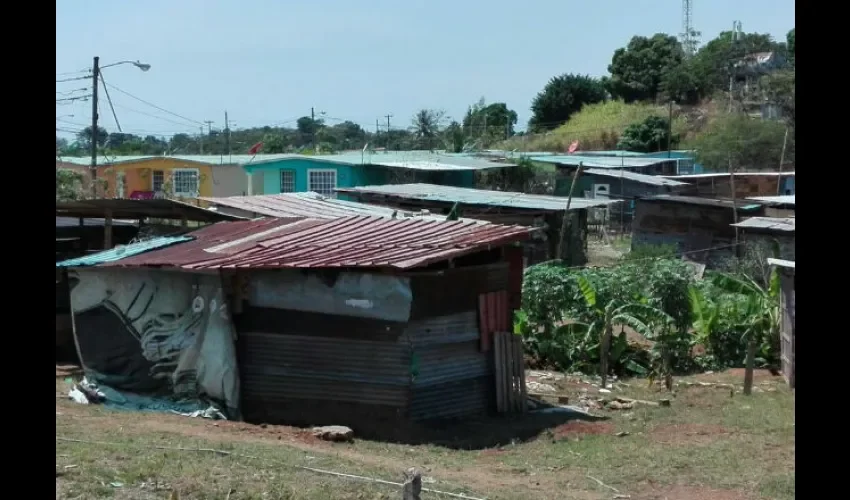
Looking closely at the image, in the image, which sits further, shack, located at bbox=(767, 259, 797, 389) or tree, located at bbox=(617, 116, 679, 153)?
tree, located at bbox=(617, 116, 679, 153)

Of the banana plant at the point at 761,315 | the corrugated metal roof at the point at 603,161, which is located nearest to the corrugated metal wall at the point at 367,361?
the banana plant at the point at 761,315

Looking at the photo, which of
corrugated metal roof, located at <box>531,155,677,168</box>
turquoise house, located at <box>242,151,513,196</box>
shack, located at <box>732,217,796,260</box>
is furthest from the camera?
corrugated metal roof, located at <box>531,155,677,168</box>

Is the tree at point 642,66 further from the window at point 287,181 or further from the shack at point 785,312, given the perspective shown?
the shack at point 785,312

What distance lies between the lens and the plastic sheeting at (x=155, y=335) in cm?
1289

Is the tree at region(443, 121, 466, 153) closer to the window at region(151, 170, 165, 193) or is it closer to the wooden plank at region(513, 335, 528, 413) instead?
the window at region(151, 170, 165, 193)

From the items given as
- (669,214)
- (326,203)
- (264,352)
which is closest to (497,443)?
(264,352)

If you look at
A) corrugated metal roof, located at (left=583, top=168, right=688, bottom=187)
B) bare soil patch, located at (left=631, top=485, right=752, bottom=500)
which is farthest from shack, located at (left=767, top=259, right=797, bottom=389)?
corrugated metal roof, located at (left=583, top=168, right=688, bottom=187)

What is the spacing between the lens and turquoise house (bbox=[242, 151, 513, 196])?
3409 centimetres

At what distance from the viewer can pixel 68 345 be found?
15852mm

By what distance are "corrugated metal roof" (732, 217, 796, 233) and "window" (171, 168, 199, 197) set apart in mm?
22347

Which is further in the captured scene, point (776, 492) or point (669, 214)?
point (669, 214)
